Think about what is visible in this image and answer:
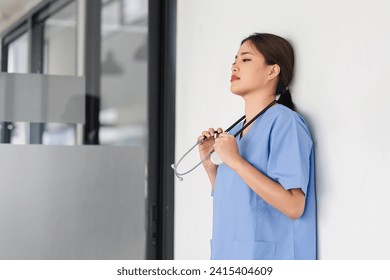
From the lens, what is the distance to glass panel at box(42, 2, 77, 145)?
215cm

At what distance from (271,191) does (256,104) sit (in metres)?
0.28

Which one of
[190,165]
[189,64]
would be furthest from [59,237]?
[189,64]

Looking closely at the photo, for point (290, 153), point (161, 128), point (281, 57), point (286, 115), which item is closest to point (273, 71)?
point (281, 57)

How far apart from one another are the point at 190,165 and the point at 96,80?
425mm

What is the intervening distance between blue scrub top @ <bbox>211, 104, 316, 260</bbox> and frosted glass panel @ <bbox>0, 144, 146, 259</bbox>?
0.66m

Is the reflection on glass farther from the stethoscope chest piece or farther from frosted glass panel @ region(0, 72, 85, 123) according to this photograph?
the stethoscope chest piece

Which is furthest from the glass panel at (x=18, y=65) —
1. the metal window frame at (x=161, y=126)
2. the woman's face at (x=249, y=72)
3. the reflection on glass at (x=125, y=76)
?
the woman's face at (x=249, y=72)

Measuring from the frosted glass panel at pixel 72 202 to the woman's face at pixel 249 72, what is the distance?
657mm

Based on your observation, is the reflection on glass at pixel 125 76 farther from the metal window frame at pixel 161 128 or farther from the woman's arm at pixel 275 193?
the woman's arm at pixel 275 193

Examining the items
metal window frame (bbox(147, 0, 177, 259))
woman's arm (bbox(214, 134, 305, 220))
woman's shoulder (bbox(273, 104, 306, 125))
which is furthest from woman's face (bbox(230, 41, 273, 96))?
metal window frame (bbox(147, 0, 177, 259))

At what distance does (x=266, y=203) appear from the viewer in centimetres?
156

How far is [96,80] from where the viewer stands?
2.24m

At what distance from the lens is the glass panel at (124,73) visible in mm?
2258
